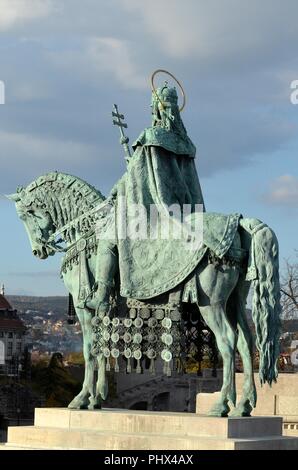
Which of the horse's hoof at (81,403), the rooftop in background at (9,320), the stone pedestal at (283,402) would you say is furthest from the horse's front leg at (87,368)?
the rooftop in background at (9,320)

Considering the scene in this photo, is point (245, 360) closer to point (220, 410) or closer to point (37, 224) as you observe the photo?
point (220, 410)

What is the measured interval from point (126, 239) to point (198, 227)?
4.40 ft

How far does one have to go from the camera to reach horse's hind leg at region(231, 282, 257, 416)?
17.5 meters

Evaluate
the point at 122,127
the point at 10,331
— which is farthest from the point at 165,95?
the point at 10,331

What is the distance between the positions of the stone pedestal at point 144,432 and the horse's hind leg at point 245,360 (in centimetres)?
35

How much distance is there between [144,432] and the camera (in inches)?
682

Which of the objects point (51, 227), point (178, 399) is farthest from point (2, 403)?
point (51, 227)

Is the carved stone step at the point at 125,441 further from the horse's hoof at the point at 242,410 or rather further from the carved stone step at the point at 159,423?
the horse's hoof at the point at 242,410

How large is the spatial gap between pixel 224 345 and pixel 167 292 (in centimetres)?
119

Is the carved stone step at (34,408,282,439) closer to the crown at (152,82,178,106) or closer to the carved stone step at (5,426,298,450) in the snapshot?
the carved stone step at (5,426,298,450)

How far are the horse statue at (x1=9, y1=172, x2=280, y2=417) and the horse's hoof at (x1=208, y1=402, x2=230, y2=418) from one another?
14 millimetres

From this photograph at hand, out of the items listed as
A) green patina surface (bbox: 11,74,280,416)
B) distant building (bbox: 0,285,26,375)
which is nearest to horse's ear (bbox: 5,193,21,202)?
green patina surface (bbox: 11,74,280,416)

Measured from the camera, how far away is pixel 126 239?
18172 mm

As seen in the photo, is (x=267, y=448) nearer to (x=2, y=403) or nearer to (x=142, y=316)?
(x=142, y=316)
